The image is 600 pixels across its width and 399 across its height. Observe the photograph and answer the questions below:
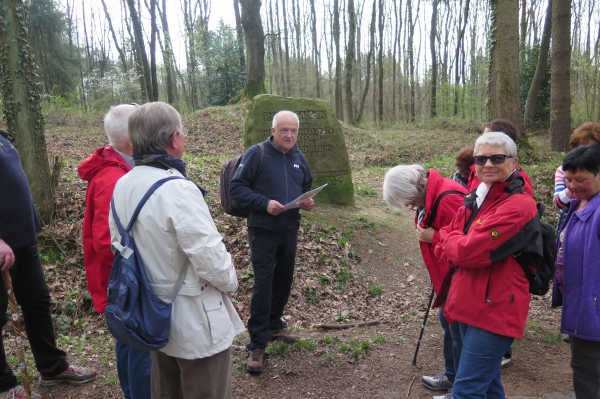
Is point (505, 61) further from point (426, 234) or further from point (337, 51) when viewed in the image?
point (337, 51)

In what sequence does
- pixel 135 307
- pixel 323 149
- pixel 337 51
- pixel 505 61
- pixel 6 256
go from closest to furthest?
1. pixel 135 307
2. pixel 6 256
3. pixel 323 149
4. pixel 505 61
5. pixel 337 51

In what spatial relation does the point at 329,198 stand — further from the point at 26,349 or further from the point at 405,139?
the point at 405,139

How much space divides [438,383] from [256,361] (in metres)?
1.61

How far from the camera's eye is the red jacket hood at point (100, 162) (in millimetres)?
2959

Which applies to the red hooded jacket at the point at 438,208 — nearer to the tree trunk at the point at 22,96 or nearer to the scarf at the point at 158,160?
the scarf at the point at 158,160

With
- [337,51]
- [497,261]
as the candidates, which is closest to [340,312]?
[497,261]

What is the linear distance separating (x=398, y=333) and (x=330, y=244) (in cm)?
262

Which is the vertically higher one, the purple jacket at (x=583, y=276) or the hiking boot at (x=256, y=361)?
the purple jacket at (x=583, y=276)

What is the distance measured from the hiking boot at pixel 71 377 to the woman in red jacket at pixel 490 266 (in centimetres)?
306

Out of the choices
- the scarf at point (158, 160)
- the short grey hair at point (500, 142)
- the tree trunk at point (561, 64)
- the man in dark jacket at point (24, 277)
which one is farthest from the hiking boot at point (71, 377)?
the tree trunk at point (561, 64)

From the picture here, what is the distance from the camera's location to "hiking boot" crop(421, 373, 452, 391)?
143 inches

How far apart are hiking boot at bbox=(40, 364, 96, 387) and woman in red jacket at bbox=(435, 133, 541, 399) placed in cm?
306

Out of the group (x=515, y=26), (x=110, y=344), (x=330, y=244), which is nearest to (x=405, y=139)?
(x=515, y=26)

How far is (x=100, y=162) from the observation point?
2.96m
